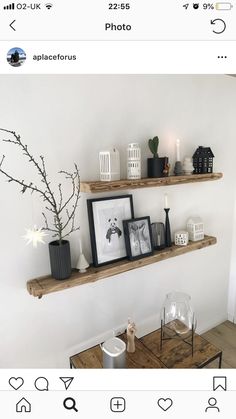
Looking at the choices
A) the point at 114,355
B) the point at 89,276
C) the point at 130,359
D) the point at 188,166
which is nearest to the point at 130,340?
the point at 130,359

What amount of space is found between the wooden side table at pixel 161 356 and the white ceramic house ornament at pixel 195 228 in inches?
22.0

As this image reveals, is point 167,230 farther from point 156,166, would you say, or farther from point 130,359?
point 130,359

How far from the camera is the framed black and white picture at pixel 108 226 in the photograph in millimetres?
1139

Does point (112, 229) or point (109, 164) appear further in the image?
point (112, 229)

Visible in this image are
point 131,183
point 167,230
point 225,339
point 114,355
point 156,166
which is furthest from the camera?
point 225,339

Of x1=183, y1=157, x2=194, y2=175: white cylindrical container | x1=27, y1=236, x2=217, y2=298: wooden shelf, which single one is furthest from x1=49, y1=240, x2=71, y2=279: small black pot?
x1=183, y1=157, x2=194, y2=175: white cylindrical container

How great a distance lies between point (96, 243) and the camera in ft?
3.77

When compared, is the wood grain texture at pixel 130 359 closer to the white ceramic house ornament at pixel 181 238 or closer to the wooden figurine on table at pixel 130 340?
the wooden figurine on table at pixel 130 340
